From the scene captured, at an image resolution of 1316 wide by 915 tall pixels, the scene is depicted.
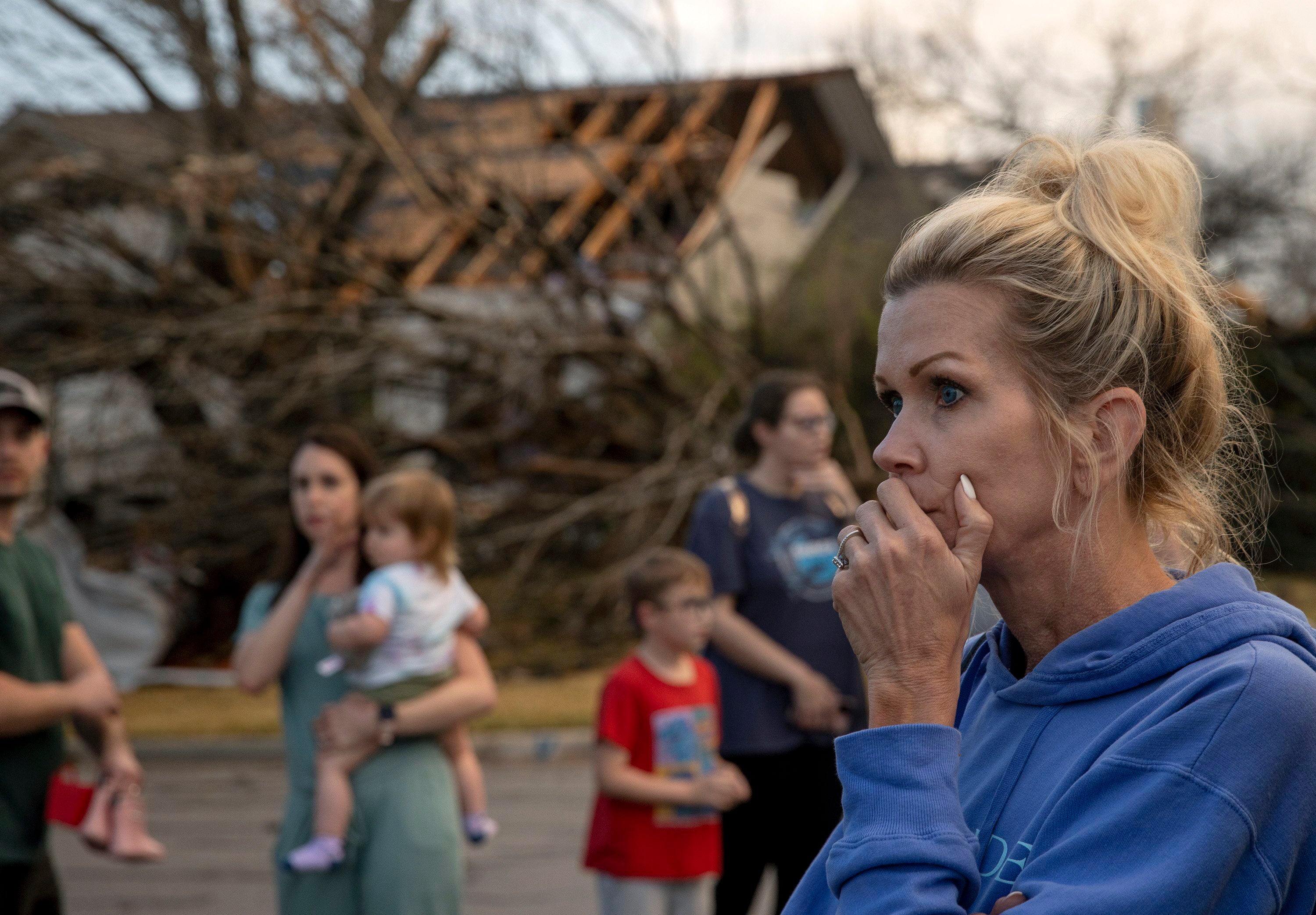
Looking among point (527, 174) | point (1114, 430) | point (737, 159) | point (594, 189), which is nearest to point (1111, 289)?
point (1114, 430)

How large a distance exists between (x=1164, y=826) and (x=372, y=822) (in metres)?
2.83

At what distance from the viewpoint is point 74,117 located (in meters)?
11.7

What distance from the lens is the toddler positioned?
3594 mm

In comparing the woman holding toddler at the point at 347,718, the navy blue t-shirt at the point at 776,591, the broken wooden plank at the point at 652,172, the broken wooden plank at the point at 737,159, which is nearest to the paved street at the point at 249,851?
the navy blue t-shirt at the point at 776,591

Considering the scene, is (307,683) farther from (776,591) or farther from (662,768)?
(776,591)

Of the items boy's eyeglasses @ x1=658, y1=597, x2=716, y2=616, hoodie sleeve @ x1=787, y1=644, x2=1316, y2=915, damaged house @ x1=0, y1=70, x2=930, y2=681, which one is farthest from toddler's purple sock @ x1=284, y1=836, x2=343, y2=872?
damaged house @ x1=0, y1=70, x2=930, y2=681

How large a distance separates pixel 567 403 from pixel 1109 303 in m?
11.6

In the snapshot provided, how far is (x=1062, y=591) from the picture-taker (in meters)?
1.52

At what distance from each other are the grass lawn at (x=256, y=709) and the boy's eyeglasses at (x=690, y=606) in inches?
222

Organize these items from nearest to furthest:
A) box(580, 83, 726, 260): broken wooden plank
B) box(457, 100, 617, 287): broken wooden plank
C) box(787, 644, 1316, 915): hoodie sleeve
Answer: box(787, 644, 1316, 915): hoodie sleeve
box(457, 100, 617, 287): broken wooden plank
box(580, 83, 726, 260): broken wooden plank

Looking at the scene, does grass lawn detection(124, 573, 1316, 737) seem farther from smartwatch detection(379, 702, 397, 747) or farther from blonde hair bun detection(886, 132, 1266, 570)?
blonde hair bun detection(886, 132, 1266, 570)

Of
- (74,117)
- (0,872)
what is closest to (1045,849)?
(0,872)

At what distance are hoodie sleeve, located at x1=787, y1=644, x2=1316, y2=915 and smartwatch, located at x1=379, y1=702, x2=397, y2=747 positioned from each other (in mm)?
2571

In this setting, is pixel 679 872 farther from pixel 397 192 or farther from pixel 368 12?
pixel 397 192
